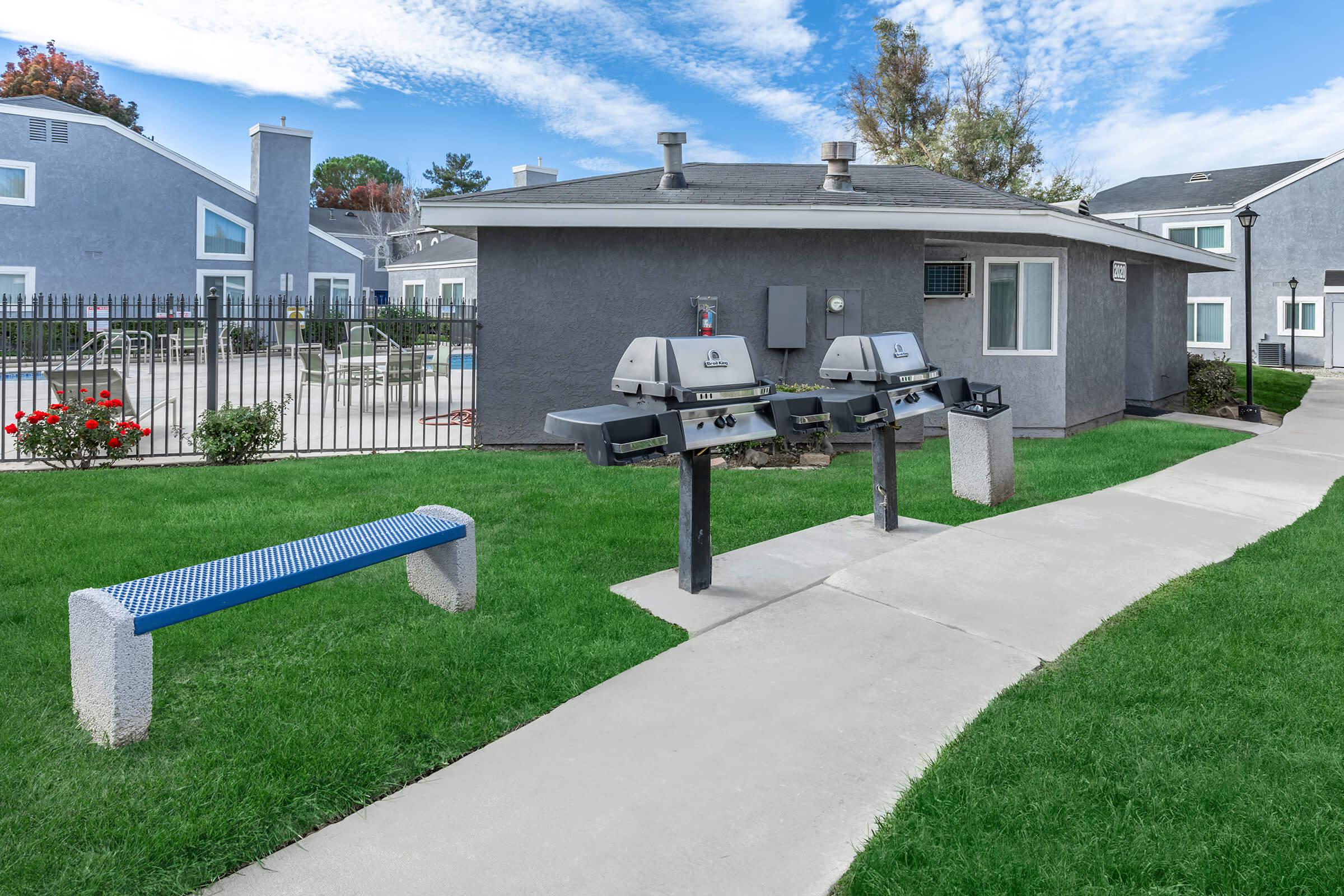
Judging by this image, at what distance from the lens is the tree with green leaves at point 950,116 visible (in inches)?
1398

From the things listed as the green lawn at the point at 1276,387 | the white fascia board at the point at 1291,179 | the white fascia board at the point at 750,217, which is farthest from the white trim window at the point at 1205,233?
the white fascia board at the point at 750,217

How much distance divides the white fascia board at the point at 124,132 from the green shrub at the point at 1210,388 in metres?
25.9

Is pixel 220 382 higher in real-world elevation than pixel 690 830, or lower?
higher

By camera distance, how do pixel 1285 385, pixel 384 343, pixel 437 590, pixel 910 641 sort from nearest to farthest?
pixel 910 641, pixel 437 590, pixel 384 343, pixel 1285 385

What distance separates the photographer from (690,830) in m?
3.08

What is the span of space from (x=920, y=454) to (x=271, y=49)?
115 feet

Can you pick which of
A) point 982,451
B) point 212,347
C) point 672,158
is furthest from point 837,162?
point 212,347

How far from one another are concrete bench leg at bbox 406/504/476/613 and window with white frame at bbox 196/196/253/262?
86.4ft

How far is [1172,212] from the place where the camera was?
3369 centimetres

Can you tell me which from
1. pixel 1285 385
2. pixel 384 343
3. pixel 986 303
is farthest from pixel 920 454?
pixel 1285 385

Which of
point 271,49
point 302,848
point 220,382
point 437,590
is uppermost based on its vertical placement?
point 271,49

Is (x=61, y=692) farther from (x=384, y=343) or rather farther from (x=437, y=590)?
(x=384, y=343)

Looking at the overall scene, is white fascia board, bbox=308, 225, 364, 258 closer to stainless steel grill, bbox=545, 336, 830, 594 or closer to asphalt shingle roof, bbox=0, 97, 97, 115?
asphalt shingle roof, bbox=0, 97, 97, 115

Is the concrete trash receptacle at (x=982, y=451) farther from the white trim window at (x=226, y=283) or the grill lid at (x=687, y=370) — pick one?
the white trim window at (x=226, y=283)
